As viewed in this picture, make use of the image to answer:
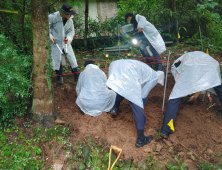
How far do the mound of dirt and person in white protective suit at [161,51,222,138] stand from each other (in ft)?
0.96

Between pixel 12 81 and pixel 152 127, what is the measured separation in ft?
7.86

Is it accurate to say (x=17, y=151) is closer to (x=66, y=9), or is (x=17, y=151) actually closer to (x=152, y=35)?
(x=66, y=9)

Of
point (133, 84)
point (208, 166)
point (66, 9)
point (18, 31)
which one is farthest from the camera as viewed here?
point (66, 9)

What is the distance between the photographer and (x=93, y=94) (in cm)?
355

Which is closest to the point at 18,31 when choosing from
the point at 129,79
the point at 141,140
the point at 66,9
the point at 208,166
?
the point at 66,9

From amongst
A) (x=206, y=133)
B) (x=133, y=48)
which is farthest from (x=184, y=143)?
(x=133, y=48)

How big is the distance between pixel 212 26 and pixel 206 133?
6042 mm

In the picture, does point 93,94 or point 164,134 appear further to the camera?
point 93,94

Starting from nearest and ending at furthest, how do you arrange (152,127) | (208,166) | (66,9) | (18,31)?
(208,166)
(152,127)
(18,31)
(66,9)

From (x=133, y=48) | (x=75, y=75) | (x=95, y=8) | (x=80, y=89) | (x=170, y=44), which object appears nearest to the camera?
(x=80, y=89)

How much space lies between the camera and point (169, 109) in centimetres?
329

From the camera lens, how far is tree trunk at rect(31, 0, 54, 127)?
2975mm

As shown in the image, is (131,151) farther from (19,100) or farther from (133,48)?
(133,48)

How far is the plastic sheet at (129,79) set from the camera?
3.02 meters
